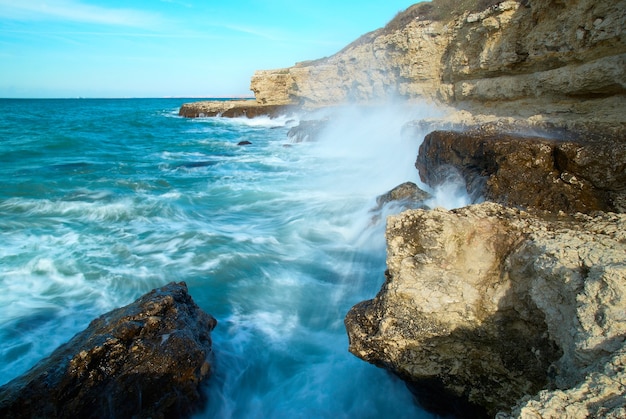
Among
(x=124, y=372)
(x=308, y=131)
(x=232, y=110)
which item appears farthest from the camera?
(x=232, y=110)

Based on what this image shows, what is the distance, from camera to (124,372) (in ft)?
11.2

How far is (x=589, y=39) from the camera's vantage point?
22.7 ft

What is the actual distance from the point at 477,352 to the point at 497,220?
1151 mm

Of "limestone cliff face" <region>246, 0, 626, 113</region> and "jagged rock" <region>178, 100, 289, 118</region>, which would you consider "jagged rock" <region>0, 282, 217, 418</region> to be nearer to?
"limestone cliff face" <region>246, 0, 626, 113</region>

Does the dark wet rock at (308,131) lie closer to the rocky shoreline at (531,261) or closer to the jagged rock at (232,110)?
the jagged rock at (232,110)

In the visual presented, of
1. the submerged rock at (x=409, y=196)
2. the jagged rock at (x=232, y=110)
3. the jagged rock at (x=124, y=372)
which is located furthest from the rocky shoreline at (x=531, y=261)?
the jagged rock at (x=232, y=110)

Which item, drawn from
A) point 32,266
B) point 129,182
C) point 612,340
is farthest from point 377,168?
point 612,340

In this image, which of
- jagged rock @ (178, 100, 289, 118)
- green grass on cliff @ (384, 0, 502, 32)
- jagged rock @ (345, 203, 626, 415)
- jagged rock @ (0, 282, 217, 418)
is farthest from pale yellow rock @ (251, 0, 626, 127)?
jagged rock @ (178, 100, 289, 118)

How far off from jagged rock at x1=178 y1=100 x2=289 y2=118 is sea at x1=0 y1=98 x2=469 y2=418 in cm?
2215

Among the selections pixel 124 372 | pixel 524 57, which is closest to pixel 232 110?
pixel 524 57

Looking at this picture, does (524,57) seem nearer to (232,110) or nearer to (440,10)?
(440,10)

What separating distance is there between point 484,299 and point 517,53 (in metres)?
8.30

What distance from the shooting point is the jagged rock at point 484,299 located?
257 centimetres

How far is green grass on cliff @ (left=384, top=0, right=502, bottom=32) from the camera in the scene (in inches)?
523
